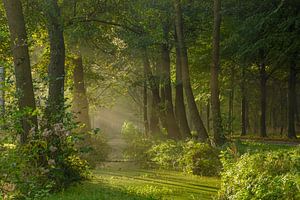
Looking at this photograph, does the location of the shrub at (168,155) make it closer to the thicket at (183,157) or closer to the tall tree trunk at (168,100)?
the thicket at (183,157)

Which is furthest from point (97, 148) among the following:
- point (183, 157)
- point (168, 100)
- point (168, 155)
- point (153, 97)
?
point (183, 157)

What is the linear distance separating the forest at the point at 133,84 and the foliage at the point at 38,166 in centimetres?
3

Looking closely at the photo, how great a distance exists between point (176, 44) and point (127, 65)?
7777 millimetres

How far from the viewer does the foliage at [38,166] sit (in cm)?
661

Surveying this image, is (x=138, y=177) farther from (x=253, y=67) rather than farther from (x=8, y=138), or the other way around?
(x=253, y=67)

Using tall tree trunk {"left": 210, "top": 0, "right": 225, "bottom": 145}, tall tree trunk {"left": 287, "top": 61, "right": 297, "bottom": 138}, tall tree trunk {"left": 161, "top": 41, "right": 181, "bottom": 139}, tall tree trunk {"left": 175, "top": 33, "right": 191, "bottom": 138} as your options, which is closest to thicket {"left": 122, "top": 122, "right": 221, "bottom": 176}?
tall tree trunk {"left": 210, "top": 0, "right": 225, "bottom": 145}

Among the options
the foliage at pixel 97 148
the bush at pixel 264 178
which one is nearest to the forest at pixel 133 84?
the bush at pixel 264 178

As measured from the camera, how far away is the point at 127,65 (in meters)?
32.5

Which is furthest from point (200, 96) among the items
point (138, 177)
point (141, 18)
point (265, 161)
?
point (265, 161)

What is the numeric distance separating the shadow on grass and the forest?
0.11ft

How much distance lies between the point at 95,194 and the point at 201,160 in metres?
7.62

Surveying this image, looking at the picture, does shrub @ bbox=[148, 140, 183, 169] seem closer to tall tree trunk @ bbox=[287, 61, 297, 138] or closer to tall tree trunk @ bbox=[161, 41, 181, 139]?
tall tree trunk @ bbox=[161, 41, 181, 139]

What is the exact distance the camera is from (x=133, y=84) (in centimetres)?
3114

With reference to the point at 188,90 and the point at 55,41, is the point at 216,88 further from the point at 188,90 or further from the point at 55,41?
the point at 55,41
